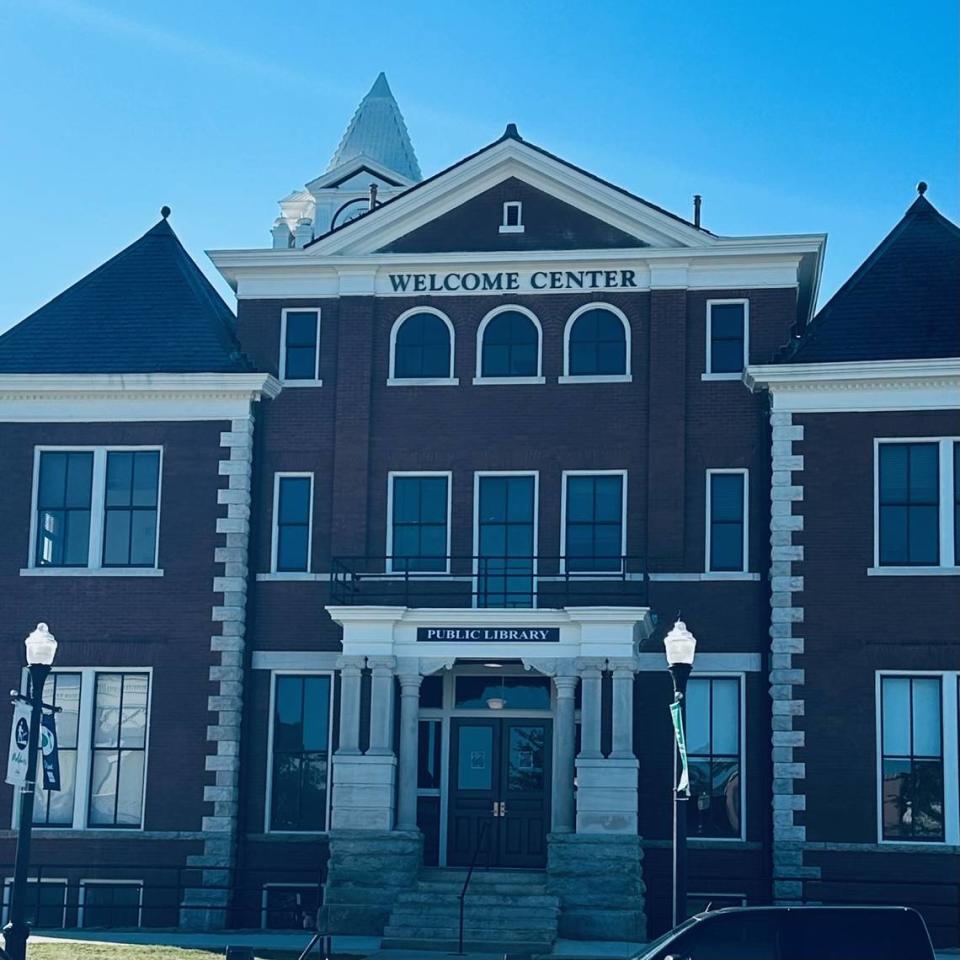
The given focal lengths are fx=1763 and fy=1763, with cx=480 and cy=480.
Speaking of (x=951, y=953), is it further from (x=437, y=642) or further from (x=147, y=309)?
(x=147, y=309)

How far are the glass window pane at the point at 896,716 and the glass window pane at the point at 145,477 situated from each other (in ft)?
41.9

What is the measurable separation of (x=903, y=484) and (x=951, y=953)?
24.5ft

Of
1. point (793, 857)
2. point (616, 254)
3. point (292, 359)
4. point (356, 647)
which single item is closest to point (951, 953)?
point (793, 857)

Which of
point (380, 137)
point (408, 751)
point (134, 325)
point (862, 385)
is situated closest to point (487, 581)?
point (408, 751)

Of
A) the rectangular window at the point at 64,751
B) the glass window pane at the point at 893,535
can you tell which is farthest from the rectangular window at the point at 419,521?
the glass window pane at the point at 893,535

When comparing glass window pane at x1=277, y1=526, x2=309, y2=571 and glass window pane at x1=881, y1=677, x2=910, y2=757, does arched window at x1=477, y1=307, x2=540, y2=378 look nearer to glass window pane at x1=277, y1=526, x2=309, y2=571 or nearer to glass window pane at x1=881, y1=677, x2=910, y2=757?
glass window pane at x1=277, y1=526, x2=309, y2=571

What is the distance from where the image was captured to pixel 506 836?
29.7m

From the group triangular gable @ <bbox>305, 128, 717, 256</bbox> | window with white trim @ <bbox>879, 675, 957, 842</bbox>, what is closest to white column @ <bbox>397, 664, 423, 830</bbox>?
window with white trim @ <bbox>879, 675, 957, 842</bbox>

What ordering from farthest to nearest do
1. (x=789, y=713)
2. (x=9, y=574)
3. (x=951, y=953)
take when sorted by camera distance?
(x=9, y=574)
(x=789, y=713)
(x=951, y=953)

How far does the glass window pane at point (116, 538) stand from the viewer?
30562 mm

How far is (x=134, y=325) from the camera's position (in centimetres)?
3195

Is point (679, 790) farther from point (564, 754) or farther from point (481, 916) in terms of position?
point (564, 754)

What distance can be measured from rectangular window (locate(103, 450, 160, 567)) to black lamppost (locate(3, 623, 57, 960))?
703cm

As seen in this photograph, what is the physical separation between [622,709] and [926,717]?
4902mm
